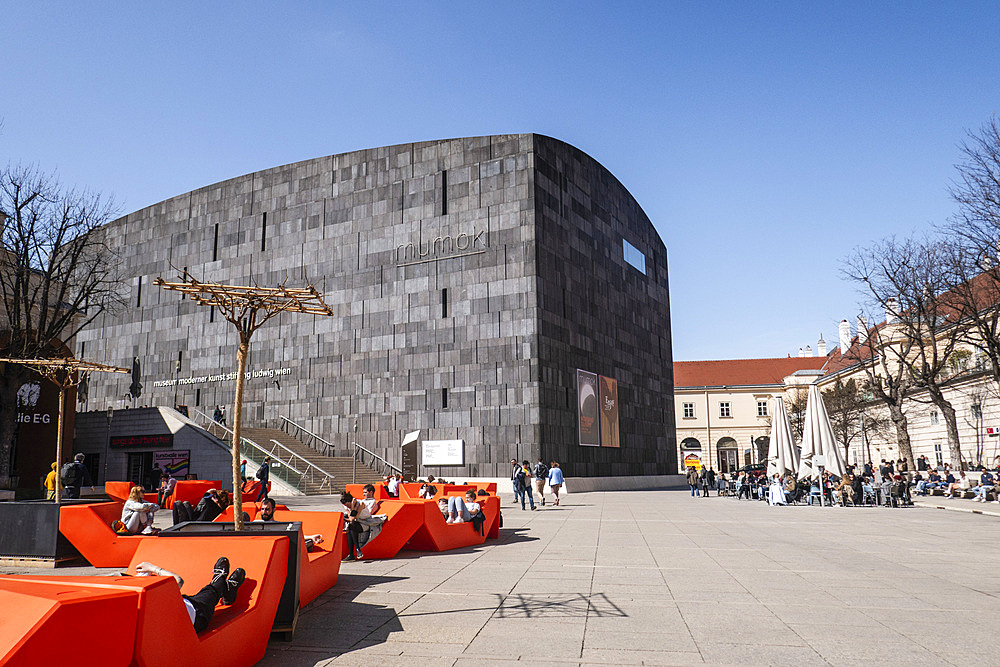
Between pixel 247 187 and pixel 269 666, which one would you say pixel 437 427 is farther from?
pixel 269 666

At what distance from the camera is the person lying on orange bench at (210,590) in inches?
191

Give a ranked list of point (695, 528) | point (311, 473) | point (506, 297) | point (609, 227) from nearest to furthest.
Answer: point (695, 528) < point (311, 473) < point (506, 297) < point (609, 227)

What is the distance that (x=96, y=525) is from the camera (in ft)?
34.8

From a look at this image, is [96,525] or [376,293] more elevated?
[376,293]

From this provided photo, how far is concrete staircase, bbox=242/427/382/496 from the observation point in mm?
33812

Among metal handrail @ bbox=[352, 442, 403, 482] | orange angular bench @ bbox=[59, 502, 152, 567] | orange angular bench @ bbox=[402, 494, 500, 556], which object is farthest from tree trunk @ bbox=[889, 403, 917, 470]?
orange angular bench @ bbox=[59, 502, 152, 567]

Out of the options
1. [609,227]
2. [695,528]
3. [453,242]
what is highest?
[609,227]

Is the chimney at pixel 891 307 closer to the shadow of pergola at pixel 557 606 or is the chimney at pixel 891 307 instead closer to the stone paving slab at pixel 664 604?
the stone paving slab at pixel 664 604

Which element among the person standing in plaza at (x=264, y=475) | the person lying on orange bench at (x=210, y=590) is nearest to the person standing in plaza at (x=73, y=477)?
the person standing in plaza at (x=264, y=475)

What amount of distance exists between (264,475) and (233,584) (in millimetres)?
23530

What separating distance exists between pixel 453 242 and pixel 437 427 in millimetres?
9973

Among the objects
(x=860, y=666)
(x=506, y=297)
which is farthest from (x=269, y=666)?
(x=506, y=297)

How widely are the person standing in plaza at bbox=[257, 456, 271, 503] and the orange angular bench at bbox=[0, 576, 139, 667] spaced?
16.9m

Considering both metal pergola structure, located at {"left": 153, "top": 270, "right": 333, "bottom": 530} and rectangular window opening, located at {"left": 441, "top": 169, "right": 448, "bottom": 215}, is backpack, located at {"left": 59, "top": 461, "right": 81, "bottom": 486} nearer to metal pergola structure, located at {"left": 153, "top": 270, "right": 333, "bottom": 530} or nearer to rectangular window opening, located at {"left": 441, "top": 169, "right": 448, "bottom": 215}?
metal pergola structure, located at {"left": 153, "top": 270, "right": 333, "bottom": 530}
